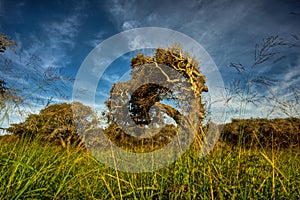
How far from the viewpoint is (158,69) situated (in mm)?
14938

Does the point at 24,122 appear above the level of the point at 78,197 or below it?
above

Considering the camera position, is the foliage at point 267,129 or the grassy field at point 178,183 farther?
the foliage at point 267,129

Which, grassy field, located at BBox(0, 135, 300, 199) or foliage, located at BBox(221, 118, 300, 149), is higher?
foliage, located at BBox(221, 118, 300, 149)

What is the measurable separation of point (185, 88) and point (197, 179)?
1236 cm

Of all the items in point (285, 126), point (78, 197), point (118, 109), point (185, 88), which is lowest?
point (78, 197)

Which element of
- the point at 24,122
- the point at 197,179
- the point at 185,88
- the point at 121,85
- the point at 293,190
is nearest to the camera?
the point at 293,190

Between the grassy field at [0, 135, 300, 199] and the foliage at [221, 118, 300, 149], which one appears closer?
the grassy field at [0, 135, 300, 199]

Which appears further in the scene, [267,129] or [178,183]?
[267,129]

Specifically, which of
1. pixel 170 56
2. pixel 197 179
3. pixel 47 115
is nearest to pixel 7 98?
pixel 47 115

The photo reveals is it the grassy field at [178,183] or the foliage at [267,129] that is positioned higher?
the foliage at [267,129]

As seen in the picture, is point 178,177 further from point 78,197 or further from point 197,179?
point 78,197

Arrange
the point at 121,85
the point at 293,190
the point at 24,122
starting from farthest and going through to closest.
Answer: the point at 121,85, the point at 24,122, the point at 293,190

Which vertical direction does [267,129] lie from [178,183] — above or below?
above

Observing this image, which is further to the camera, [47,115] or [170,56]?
[170,56]
